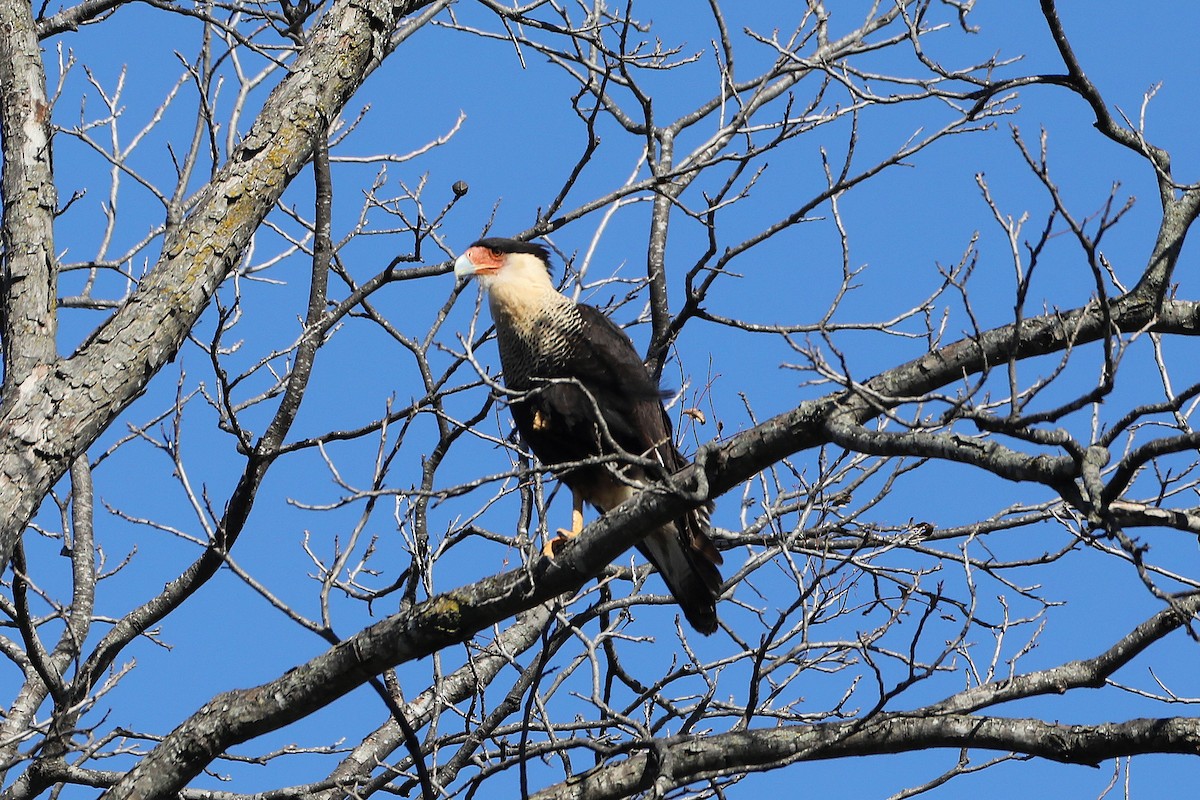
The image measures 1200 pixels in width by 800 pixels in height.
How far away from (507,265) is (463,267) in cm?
33

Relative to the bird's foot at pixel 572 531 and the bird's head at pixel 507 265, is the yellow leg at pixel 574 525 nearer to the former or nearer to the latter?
the bird's foot at pixel 572 531

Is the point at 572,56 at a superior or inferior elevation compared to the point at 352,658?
superior

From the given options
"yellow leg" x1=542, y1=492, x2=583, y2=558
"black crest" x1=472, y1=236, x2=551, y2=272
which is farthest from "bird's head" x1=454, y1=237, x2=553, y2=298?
"yellow leg" x1=542, y1=492, x2=583, y2=558

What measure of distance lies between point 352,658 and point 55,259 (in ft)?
4.95

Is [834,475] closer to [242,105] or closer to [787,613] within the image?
[787,613]

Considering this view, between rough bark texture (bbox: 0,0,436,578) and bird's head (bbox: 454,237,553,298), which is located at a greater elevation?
bird's head (bbox: 454,237,553,298)

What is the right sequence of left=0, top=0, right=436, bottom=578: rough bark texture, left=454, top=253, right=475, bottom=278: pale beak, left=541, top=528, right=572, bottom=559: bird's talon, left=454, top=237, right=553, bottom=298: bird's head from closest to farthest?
left=0, top=0, right=436, bottom=578: rough bark texture, left=541, top=528, right=572, bottom=559: bird's talon, left=454, top=253, right=475, bottom=278: pale beak, left=454, top=237, right=553, bottom=298: bird's head

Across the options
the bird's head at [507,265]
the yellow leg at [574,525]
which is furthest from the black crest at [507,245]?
the yellow leg at [574,525]

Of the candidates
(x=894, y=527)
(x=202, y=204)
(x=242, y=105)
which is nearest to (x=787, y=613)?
(x=894, y=527)

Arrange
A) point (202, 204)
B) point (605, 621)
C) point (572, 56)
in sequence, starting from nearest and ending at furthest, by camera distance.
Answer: point (202, 204) < point (605, 621) < point (572, 56)

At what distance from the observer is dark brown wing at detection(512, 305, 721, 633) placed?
4320mm

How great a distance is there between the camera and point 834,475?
4.19 m

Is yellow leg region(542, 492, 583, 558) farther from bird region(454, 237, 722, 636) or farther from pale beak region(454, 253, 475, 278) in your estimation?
pale beak region(454, 253, 475, 278)

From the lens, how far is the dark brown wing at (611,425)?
432 cm
